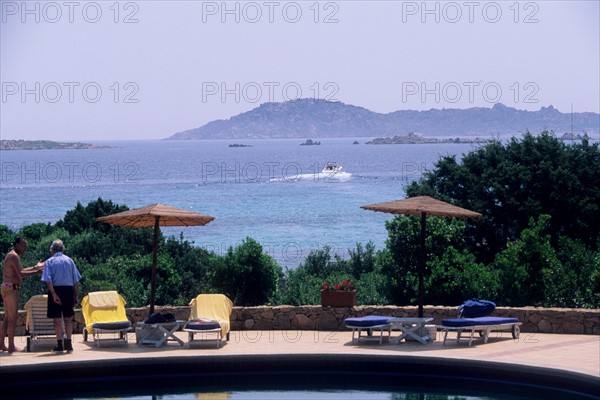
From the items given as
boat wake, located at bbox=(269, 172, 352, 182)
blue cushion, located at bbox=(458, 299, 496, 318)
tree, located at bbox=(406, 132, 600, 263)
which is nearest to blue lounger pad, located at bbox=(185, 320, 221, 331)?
blue cushion, located at bbox=(458, 299, 496, 318)

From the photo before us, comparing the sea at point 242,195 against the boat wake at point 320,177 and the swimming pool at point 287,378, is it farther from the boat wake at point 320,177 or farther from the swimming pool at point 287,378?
the swimming pool at point 287,378

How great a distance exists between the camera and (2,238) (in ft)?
95.2

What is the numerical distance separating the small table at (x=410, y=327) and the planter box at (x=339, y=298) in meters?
1.19

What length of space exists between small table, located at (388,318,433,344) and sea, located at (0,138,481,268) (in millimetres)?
26591

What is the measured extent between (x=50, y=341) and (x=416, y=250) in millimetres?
7454

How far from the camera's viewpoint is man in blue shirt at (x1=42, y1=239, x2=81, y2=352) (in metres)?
12.4

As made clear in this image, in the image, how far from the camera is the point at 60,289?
492 inches

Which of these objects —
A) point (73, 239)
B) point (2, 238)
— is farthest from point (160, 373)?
point (2, 238)

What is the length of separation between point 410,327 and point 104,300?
4.44m

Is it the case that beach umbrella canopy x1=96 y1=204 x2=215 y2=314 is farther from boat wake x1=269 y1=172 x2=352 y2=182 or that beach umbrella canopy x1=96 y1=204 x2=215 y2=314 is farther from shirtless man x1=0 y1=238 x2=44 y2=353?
boat wake x1=269 y1=172 x2=352 y2=182

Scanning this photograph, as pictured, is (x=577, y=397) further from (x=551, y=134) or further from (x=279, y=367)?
(x=551, y=134)

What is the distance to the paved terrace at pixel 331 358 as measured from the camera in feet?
38.1

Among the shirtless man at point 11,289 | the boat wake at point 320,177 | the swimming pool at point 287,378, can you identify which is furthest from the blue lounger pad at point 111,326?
the boat wake at point 320,177

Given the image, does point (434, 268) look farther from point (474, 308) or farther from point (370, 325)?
point (370, 325)
